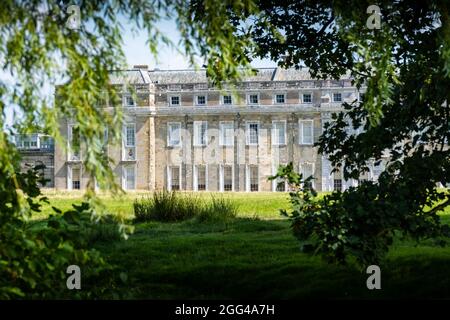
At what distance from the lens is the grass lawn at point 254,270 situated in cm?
663

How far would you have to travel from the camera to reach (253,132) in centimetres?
4203

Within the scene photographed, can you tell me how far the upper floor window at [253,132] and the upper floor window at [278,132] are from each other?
117 centimetres

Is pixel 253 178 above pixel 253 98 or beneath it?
beneath

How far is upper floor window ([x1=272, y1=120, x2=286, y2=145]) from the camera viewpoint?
41.4 metres

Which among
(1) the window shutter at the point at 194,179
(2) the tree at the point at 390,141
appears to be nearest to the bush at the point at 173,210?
(2) the tree at the point at 390,141

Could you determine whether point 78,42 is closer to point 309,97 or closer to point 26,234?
point 26,234

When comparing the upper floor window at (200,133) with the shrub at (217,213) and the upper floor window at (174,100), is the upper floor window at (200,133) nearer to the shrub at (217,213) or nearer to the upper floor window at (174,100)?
the upper floor window at (174,100)

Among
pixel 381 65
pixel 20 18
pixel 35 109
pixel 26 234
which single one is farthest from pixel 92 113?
pixel 381 65

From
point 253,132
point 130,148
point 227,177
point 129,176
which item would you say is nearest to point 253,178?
point 227,177

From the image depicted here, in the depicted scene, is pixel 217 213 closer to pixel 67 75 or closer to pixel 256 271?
pixel 256 271

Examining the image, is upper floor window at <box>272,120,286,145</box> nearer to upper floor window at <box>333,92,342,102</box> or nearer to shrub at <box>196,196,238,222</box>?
upper floor window at <box>333,92,342,102</box>

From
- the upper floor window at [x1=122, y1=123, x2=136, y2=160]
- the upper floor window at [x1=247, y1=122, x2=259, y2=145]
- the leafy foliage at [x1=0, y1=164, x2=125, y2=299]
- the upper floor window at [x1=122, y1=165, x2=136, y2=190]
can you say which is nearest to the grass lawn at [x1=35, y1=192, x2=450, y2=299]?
the leafy foliage at [x1=0, y1=164, x2=125, y2=299]

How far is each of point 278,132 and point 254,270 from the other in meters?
34.0
